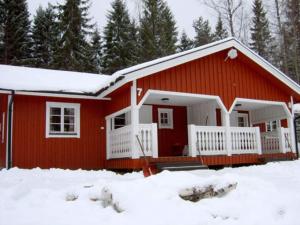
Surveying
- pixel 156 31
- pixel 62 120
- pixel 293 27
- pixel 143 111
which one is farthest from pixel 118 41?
pixel 62 120

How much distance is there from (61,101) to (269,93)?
8250 millimetres

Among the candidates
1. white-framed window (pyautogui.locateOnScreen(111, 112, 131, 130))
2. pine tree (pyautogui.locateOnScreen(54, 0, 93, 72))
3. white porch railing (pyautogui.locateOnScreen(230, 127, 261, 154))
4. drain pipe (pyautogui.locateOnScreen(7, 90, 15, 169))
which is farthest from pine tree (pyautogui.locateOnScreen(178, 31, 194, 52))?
drain pipe (pyautogui.locateOnScreen(7, 90, 15, 169))

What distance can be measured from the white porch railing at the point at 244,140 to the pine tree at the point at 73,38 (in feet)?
58.4

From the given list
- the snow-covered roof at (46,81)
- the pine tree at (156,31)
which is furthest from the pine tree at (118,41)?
the snow-covered roof at (46,81)

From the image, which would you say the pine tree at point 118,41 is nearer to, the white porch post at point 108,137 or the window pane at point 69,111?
the white porch post at point 108,137

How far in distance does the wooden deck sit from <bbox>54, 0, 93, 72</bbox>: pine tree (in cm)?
1699

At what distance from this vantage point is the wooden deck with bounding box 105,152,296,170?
36.8ft

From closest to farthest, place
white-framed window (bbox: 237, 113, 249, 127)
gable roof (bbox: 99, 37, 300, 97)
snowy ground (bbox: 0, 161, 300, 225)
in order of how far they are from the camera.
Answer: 1. snowy ground (bbox: 0, 161, 300, 225)
2. gable roof (bbox: 99, 37, 300, 97)
3. white-framed window (bbox: 237, 113, 249, 127)

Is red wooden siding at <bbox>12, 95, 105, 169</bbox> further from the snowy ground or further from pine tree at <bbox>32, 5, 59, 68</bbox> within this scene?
pine tree at <bbox>32, 5, 59, 68</bbox>

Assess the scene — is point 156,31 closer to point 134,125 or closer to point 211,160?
point 211,160

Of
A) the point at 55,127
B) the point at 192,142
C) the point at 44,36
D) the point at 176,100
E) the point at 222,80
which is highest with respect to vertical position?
the point at 44,36

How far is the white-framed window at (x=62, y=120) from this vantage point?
41.7 ft

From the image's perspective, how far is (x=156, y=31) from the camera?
110 feet

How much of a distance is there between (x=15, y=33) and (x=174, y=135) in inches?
755
